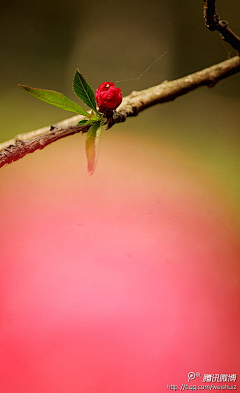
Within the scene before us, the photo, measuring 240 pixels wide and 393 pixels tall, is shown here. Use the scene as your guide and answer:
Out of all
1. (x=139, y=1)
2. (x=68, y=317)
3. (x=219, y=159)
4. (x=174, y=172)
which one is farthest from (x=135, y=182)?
(x=139, y=1)

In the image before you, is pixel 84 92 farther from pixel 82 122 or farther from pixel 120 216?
pixel 120 216

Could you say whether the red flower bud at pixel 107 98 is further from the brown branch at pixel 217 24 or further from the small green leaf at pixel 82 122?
the brown branch at pixel 217 24

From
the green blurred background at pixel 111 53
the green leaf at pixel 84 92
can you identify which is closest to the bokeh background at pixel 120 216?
the green blurred background at pixel 111 53

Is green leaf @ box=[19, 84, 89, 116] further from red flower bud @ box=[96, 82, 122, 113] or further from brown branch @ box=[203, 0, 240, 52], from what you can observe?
brown branch @ box=[203, 0, 240, 52]

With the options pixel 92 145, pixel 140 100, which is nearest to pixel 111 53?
pixel 140 100

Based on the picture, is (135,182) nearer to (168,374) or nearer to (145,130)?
(145,130)

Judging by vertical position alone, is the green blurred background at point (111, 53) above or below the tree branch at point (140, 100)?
above
